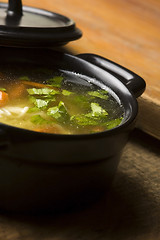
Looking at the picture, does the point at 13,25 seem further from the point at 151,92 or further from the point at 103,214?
the point at 103,214

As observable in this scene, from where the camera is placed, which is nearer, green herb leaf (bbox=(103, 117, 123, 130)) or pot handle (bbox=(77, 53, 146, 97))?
green herb leaf (bbox=(103, 117, 123, 130))

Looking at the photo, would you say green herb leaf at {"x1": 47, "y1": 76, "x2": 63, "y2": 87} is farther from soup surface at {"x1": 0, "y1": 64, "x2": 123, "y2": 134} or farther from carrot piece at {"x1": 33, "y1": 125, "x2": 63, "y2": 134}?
carrot piece at {"x1": 33, "y1": 125, "x2": 63, "y2": 134}

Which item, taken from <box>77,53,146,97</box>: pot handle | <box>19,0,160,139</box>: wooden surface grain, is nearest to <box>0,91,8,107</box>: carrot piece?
<box>77,53,146,97</box>: pot handle

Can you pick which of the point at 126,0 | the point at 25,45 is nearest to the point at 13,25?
the point at 25,45

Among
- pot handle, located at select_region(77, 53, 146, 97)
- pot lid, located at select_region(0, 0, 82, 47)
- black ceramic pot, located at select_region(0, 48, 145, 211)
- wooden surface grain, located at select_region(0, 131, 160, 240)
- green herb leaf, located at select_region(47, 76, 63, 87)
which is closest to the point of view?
black ceramic pot, located at select_region(0, 48, 145, 211)

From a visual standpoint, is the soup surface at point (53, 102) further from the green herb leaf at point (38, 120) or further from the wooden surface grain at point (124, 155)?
the wooden surface grain at point (124, 155)

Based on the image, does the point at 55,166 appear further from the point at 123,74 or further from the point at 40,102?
the point at 123,74

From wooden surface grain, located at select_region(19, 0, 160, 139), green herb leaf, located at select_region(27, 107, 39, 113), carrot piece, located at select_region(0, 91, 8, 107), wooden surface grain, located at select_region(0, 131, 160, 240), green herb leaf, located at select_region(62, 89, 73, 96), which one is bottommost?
wooden surface grain, located at select_region(0, 131, 160, 240)

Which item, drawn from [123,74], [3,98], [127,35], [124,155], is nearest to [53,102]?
[3,98]
